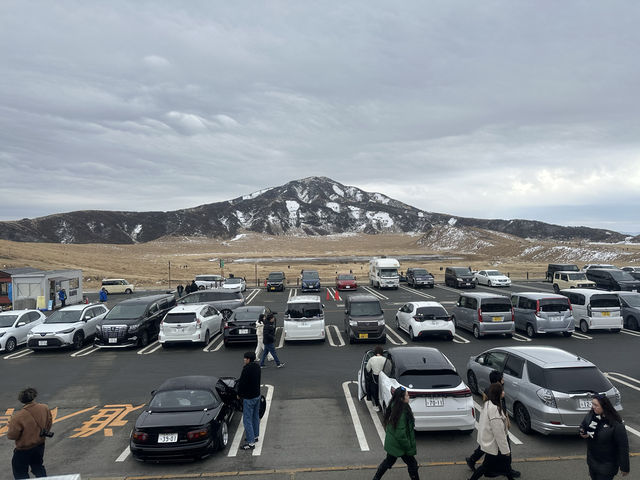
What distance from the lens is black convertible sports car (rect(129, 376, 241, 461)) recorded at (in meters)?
7.93

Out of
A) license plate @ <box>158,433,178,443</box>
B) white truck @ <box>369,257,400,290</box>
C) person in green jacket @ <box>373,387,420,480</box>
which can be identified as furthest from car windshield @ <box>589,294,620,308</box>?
white truck @ <box>369,257,400,290</box>

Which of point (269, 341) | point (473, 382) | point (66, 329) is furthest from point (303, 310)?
point (66, 329)

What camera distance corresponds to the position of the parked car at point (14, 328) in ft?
59.3

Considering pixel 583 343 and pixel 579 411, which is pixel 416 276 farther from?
pixel 579 411

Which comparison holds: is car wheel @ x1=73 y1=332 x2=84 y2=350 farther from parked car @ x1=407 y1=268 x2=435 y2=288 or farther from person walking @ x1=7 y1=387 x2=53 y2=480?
parked car @ x1=407 y1=268 x2=435 y2=288

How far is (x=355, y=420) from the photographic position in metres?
9.99

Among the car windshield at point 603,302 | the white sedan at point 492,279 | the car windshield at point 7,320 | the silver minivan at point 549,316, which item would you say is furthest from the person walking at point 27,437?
the white sedan at point 492,279

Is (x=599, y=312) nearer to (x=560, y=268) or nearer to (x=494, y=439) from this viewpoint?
(x=494, y=439)

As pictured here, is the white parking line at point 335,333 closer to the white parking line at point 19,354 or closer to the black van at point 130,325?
the black van at point 130,325

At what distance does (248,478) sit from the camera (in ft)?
24.6

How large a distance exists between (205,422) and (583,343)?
1570 centimetres

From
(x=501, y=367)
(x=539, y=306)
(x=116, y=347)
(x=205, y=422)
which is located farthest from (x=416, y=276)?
(x=205, y=422)

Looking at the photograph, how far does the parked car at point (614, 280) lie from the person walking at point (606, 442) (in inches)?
1213

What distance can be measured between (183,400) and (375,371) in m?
4.23
